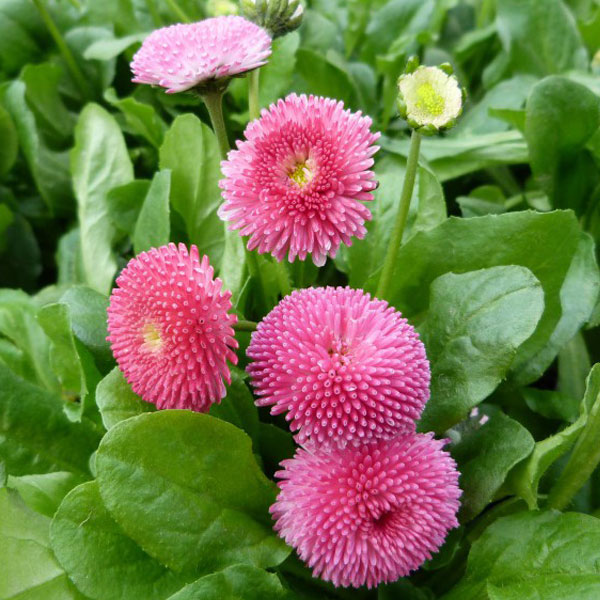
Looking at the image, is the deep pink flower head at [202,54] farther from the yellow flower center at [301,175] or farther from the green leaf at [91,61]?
the green leaf at [91,61]

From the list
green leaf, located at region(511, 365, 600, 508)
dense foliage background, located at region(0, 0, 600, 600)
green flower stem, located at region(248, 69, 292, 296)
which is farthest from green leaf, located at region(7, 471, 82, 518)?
green leaf, located at region(511, 365, 600, 508)

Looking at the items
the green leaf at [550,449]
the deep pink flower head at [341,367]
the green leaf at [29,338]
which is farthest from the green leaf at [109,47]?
the green leaf at [550,449]

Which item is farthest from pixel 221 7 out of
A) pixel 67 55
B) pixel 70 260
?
pixel 70 260

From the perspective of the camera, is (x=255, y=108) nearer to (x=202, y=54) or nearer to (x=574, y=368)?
(x=202, y=54)

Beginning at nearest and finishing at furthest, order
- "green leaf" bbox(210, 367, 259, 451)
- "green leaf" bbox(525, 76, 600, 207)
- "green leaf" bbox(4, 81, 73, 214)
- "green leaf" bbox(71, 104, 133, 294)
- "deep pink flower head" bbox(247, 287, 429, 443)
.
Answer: "deep pink flower head" bbox(247, 287, 429, 443), "green leaf" bbox(210, 367, 259, 451), "green leaf" bbox(525, 76, 600, 207), "green leaf" bbox(71, 104, 133, 294), "green leaf" bbox(4, 81, 73, 214)

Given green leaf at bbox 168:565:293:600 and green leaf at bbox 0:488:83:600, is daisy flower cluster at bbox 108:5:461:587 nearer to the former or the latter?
green leaf at bbox 168:565:293:600

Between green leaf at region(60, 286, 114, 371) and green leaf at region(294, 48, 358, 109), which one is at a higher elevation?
green leaf at region(294, 48, 358, 109)
